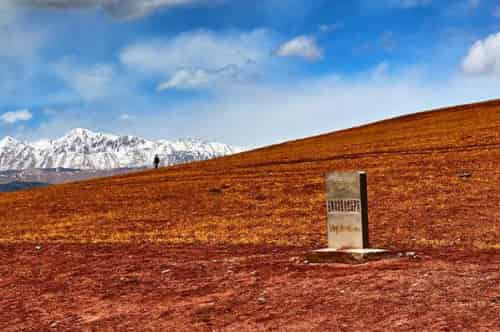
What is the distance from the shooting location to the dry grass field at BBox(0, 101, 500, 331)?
45.6 feet

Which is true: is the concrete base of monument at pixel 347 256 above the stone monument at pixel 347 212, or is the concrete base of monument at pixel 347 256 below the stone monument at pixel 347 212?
below

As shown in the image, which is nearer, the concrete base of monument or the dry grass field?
the dry grass field

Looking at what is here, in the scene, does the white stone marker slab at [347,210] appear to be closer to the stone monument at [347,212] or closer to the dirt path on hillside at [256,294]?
the stone monument at [347,212]

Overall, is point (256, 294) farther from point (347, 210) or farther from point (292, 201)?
point (292, 201)

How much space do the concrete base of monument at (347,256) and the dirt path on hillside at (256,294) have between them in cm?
46

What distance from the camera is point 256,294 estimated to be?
617 inches

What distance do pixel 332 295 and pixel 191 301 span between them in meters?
3.22

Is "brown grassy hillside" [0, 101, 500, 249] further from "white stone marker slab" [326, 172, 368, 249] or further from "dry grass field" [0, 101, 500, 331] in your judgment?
"white stone marker slab" [326, 172, 368, 249]

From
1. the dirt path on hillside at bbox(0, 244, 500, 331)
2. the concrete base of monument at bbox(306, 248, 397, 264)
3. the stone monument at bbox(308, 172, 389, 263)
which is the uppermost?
the stone monument at bbox(308, 172, 389, 263)

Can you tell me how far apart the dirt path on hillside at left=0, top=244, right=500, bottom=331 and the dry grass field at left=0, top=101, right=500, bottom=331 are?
0.04 meters

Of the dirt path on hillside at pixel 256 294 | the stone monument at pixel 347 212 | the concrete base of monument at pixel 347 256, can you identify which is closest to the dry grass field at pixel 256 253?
the dirt path on hillside at pixel 256 294

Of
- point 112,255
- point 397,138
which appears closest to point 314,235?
point 112,255

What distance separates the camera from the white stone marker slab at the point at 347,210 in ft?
65.1

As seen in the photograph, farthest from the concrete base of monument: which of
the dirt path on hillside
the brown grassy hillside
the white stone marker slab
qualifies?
the brown grassy hillside
